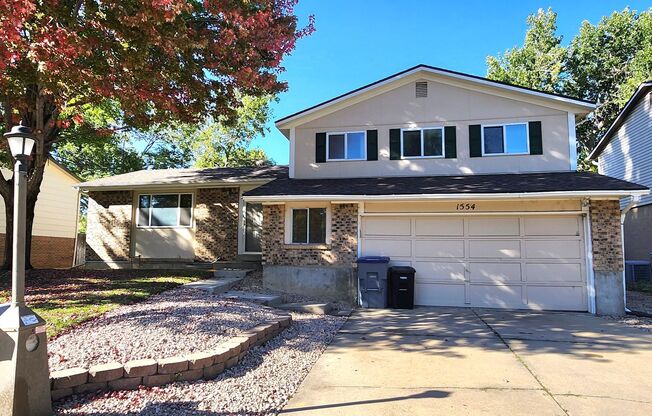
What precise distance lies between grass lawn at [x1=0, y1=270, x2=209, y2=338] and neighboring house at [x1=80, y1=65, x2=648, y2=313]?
2.94m

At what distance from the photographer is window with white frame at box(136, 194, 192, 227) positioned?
49.8 feet

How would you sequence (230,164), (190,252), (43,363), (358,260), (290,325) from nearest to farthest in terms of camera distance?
(43,363), (290,325), (358,260), (190,252), (230,164)

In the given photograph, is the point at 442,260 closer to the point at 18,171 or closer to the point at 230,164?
the point at 18,171

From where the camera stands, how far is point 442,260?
11016 mm

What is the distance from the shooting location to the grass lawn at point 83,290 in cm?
662

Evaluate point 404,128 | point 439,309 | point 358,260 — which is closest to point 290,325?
point 358,260

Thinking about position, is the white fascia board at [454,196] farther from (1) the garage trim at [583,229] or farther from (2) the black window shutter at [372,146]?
(2) the black window shutter at [372,146]

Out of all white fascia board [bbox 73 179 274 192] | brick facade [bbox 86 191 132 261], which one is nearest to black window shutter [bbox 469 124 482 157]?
white fascia board [bbox 73 179 274 192]

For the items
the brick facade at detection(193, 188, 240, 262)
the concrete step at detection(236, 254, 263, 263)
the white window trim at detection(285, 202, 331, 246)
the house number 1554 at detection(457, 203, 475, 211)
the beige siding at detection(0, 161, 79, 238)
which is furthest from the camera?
→ the beige siding at detection(0, 161, 79, 238)

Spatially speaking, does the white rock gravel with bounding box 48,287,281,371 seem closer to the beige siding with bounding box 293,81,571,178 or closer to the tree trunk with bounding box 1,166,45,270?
the tree trunk with bounding box 1,166,45,270

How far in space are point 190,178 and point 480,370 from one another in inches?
481

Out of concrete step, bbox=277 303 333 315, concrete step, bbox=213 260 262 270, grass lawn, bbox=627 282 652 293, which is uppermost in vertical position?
concrete step, bbox=213 260 262 270

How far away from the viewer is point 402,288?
10.5m

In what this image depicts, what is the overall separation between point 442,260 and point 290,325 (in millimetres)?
4893
